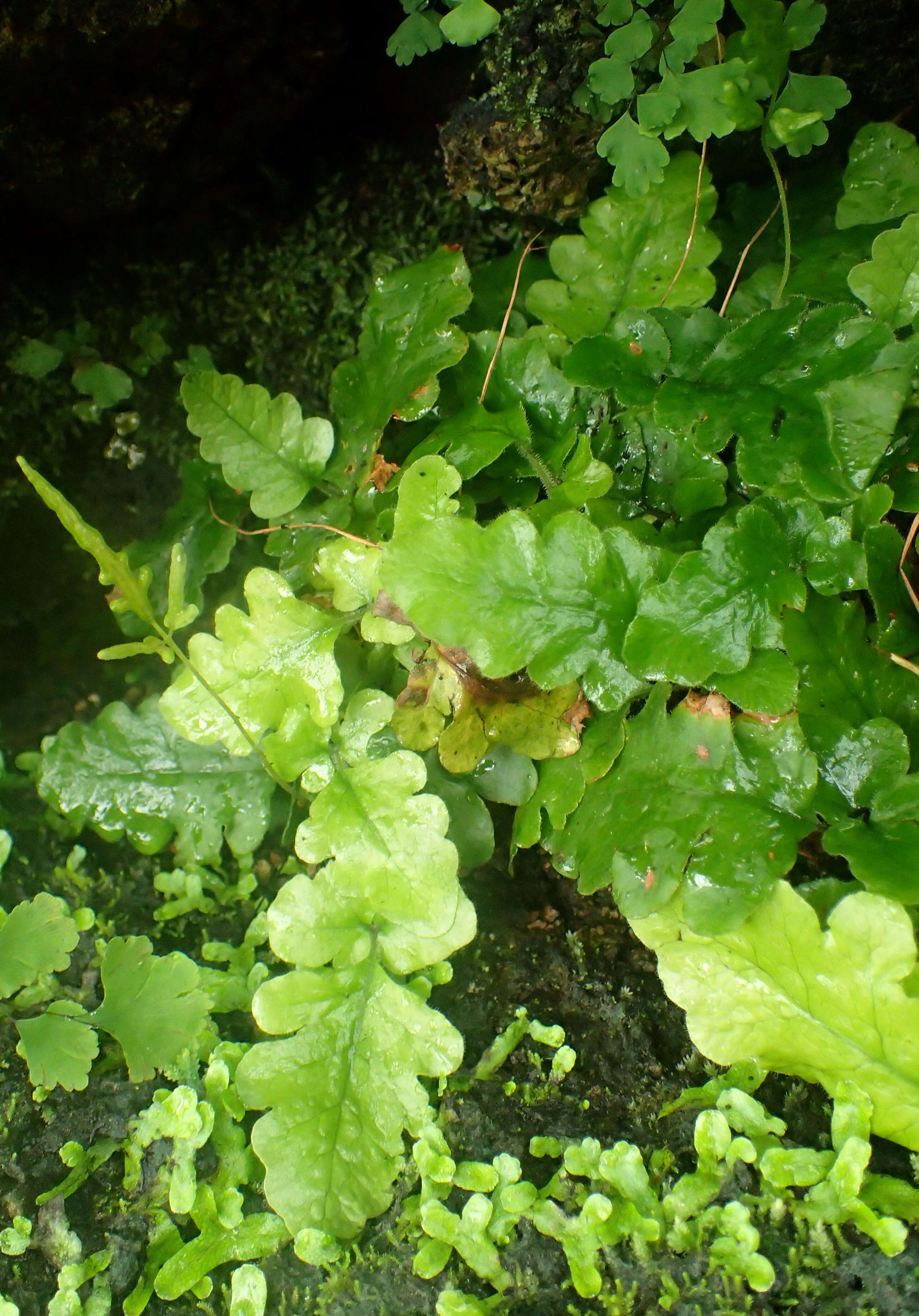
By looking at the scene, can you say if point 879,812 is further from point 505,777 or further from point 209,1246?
point 209,1246

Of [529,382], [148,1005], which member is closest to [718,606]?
[529,382]

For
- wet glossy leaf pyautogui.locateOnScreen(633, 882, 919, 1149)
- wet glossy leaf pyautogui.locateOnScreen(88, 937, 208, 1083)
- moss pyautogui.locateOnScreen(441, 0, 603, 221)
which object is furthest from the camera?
moss pyautogui.locateOnScreen(441, 0, 603, 221)

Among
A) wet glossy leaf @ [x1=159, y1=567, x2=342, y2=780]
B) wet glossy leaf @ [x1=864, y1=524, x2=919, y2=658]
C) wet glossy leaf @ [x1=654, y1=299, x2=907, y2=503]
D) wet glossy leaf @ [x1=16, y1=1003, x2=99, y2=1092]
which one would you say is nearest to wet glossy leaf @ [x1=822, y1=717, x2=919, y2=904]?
wet glossy leaf @ [x1=864, y1=524, x2=919, y2=658]

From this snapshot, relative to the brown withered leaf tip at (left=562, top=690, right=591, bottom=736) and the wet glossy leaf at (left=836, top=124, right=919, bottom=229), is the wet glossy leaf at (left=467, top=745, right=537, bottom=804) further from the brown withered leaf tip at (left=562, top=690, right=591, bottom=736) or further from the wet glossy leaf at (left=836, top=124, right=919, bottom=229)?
the wet glossy leaf at (left=836, top=124, right=919, bottom=229)

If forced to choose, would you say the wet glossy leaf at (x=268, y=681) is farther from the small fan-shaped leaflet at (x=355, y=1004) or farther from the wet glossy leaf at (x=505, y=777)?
the wet glossy leaf at (x=505, y=777)

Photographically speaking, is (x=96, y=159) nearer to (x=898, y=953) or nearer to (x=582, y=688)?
(x=582, y=688)

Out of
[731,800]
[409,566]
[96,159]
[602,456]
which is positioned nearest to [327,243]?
[96,159]

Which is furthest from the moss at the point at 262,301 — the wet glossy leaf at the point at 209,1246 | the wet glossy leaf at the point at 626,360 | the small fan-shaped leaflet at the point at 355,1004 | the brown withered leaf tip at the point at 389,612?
the wet glossy leaf at the point at 209,1246
